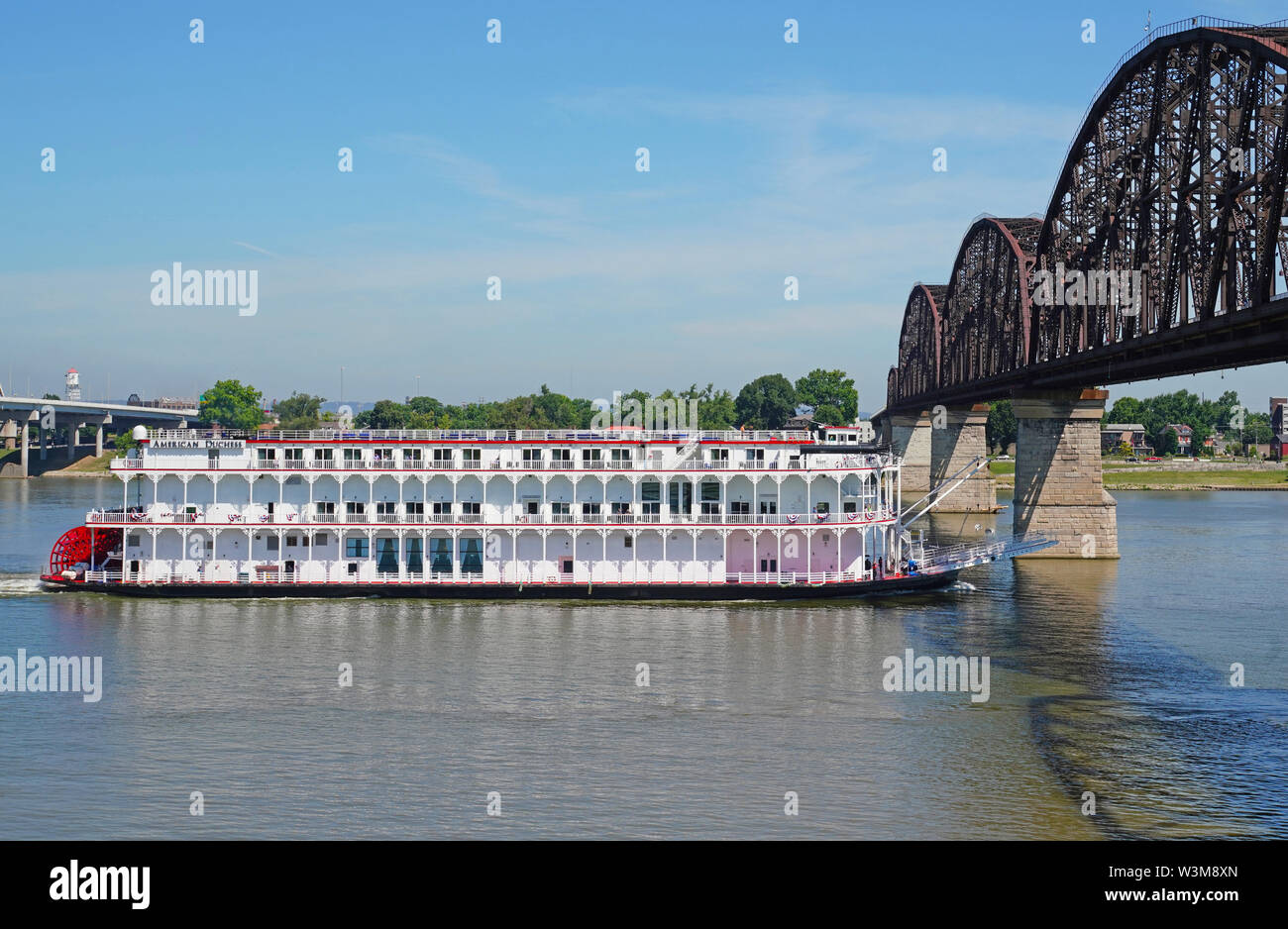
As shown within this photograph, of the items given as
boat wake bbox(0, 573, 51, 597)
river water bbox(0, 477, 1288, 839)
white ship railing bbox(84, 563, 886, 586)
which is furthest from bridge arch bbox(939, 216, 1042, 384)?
boat wake bbox(0, 573, 51, 597)

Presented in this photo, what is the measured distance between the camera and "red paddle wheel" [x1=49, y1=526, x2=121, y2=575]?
58188mm

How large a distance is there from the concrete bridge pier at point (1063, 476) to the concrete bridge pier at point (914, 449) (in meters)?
56.9

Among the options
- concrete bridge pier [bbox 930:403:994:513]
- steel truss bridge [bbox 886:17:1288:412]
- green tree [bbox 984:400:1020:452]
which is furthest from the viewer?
green tree [bbox 984:400:1020:452]

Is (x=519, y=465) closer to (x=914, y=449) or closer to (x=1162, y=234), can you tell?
(x=1162, y=234)

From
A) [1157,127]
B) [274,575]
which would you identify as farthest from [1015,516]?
[274,575]

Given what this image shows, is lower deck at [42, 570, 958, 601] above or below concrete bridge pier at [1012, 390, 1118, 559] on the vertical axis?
below

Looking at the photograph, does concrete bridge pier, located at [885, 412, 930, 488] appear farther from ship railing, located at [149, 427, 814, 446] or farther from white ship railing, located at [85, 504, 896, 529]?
white ship railing, located at [85, 504, 896, 529]

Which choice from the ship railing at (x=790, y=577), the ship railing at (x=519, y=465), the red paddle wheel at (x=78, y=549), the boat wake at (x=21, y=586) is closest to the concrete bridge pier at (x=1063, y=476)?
the ship railing at (x=790, y=577)

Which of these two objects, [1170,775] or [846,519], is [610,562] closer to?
[846,519]

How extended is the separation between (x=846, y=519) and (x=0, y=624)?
36.8m

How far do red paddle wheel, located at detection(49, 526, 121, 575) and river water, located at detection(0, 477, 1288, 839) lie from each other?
9.12ft

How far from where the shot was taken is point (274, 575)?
57.2 meters
